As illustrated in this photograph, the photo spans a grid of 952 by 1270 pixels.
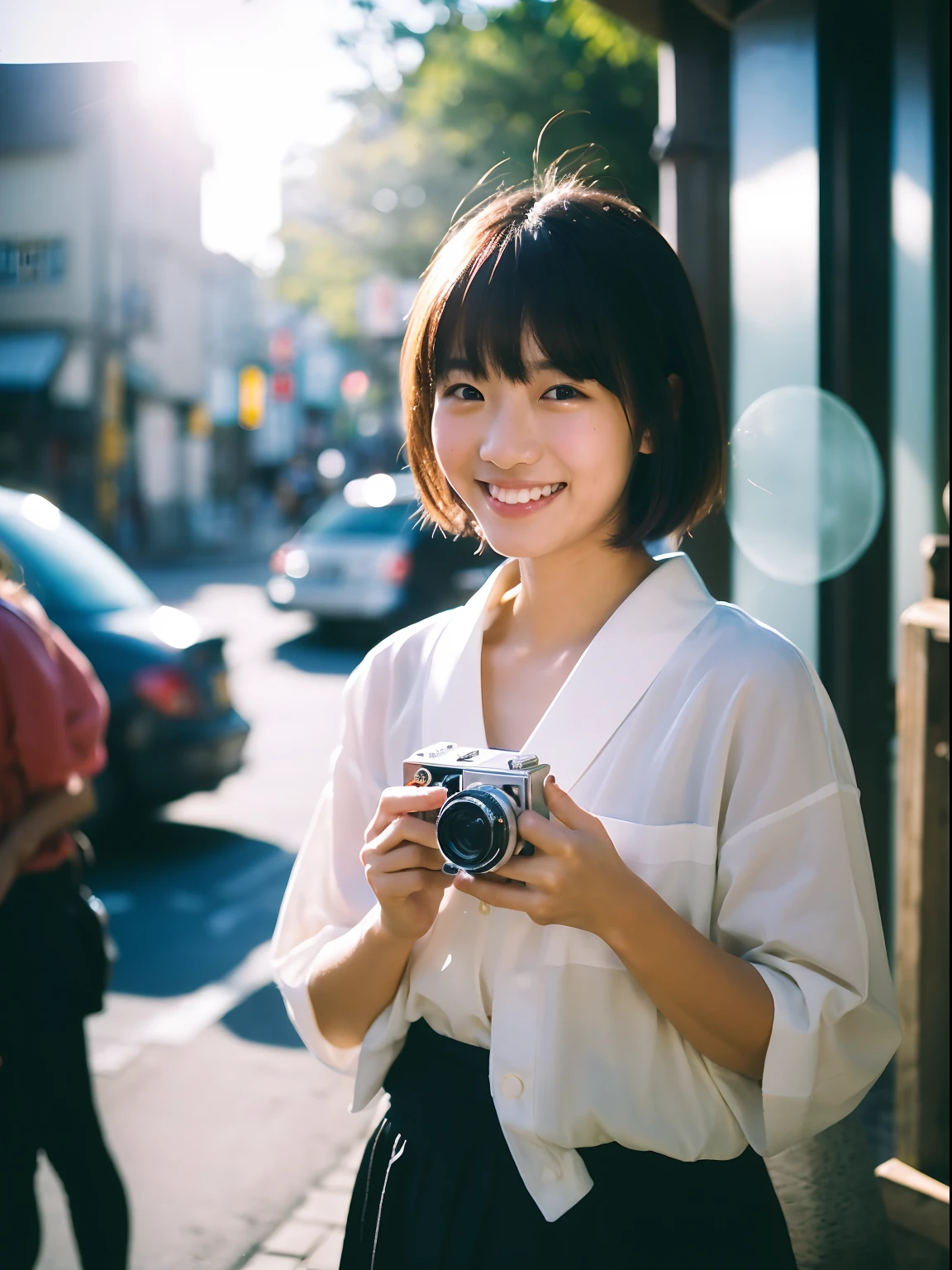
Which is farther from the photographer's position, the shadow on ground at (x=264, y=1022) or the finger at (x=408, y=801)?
the shadow on ground at (x=264, y=1022)

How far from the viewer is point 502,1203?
4.32ft

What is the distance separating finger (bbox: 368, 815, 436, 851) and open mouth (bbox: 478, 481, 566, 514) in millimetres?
361

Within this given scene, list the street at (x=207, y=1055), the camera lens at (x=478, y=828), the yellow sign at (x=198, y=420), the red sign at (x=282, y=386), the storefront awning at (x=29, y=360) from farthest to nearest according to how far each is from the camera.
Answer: the red sign at (x=282, y=386) < the yellow sign at (x=198, y=420) < the storefront awning at (x=29, y=360) < the street at (x=207, y=1055) < the camera lens at (x=478, y=828)

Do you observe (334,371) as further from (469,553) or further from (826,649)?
(826,649)

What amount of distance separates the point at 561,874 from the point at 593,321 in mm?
573

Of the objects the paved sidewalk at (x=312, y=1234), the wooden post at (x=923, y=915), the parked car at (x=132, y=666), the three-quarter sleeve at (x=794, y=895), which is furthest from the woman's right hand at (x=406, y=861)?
the parked car at (x=132, y=666)

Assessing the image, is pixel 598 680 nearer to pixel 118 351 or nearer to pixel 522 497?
pixel 522 497

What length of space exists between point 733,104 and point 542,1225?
7.79ft

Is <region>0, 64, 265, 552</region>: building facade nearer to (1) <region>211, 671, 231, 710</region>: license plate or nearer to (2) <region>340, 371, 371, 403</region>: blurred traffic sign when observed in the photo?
(2) <region>340, 371, 371, 403</region>: blurred traffic sign

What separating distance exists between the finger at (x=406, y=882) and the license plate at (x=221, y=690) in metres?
4.64

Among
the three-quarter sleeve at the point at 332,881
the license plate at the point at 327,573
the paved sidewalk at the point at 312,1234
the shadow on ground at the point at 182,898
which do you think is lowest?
the paved sidewalk at the point at 312,1234

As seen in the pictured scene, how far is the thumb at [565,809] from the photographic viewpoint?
1.17 m

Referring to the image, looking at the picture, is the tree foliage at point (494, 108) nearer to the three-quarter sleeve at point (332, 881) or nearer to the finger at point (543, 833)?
the three-quarter sleeve at point (332, 881)

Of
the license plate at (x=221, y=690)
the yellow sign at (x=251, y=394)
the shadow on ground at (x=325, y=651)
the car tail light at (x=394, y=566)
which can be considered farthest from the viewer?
the yellow sign at (x=251, y=394)
